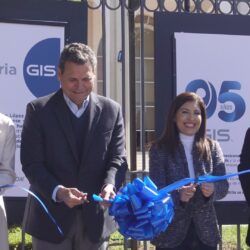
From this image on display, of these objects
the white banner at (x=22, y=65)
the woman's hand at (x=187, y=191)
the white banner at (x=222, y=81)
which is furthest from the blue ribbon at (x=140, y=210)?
the white banner at (x=222, y=81)

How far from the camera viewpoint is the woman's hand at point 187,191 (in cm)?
414

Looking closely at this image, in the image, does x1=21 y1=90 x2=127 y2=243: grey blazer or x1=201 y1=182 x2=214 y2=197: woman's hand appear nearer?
x1=21 y1=90 x2=127 y2=243: grey blazer

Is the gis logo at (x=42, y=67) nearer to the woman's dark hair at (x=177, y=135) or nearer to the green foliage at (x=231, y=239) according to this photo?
the woman's dark hair at (x=177, y=135)

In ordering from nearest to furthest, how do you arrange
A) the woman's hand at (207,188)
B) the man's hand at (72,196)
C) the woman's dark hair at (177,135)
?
the man's hand at (72,196), the woman's hand at (207,188), the woman's dark hair at (177,135)

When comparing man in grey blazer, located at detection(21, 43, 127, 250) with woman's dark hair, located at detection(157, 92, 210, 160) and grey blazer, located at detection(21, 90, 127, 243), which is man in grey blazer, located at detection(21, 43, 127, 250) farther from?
woman's dark hair, located at detection(157, 92, 210, 160)

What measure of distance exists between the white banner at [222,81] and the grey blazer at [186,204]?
6.14 ft

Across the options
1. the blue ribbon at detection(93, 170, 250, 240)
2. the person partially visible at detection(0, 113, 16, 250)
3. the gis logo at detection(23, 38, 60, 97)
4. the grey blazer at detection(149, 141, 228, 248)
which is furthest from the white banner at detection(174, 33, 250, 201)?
the person partially visible at detection(0, 113, 16, 250)

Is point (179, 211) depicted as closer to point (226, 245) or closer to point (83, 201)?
point (83, 201)

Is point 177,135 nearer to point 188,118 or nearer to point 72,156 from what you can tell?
point 188,118

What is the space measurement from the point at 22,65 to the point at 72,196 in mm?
2585

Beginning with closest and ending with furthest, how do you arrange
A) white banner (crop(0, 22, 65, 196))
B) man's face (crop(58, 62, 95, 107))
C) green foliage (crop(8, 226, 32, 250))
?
man's face (crop(58, 62, 95, 107)) → white banner (crop(0, 22, 65, 196)) → green foliage (crop(8, 226, 32, 250))

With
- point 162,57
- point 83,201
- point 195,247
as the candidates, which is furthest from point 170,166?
point 162,57

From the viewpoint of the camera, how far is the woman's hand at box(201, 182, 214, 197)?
428 cm

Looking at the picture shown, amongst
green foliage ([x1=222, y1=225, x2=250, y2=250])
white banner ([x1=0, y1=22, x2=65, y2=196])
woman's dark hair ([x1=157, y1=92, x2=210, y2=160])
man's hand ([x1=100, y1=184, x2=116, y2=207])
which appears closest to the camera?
man's hand ([x1=100, y1=184, x2=116, y2=207])
